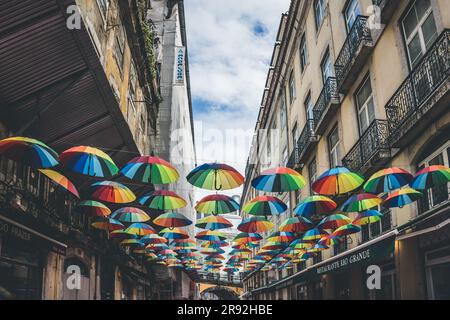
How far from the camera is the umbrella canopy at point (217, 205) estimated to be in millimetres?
11086

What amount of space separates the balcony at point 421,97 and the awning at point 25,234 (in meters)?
8.72

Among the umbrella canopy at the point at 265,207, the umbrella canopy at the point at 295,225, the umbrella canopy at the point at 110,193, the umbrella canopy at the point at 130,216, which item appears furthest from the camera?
the umbrella canopy at the point at 295,225

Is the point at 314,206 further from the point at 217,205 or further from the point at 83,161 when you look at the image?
the point at 83,161

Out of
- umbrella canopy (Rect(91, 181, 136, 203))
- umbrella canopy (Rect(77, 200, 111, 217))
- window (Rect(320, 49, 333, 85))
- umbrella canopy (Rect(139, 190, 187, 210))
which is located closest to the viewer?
umbrella canopy (Rect(91, 181, 136, 203))

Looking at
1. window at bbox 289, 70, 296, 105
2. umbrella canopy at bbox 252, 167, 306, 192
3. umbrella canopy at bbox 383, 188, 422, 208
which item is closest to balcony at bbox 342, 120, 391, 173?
umbrella canopy at bbox 383, 188, 422, 208

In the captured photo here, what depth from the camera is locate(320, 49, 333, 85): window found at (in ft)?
56.1

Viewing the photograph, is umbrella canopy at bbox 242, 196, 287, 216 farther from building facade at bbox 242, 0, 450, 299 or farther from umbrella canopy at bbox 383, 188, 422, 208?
umbrella canopy at bbox 383, 188, 422, 208

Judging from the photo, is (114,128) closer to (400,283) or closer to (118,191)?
(118,191)

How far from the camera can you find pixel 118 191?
10.2 metres

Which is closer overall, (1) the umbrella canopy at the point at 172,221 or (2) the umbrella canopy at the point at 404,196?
(2) the umbrella canopy at the point at 404,196

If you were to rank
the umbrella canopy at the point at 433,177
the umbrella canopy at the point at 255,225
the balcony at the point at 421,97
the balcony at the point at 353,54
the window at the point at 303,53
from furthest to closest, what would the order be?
the window at the point at 303,53, the umbrella canopy at the point at 255,225, the balcony at the point at 353,54, the balcony at the point at 421,97, the umbrella canopy at the point at 433,177

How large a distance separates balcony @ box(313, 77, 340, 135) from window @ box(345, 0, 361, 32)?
2.11m

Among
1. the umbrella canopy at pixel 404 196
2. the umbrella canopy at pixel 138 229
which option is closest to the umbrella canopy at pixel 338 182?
the umbrella canopy at pixel 404 196

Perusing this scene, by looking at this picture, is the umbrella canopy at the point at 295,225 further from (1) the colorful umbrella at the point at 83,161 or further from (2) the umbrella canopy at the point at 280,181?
(1) the colorful umbrella at the point at 83,161
